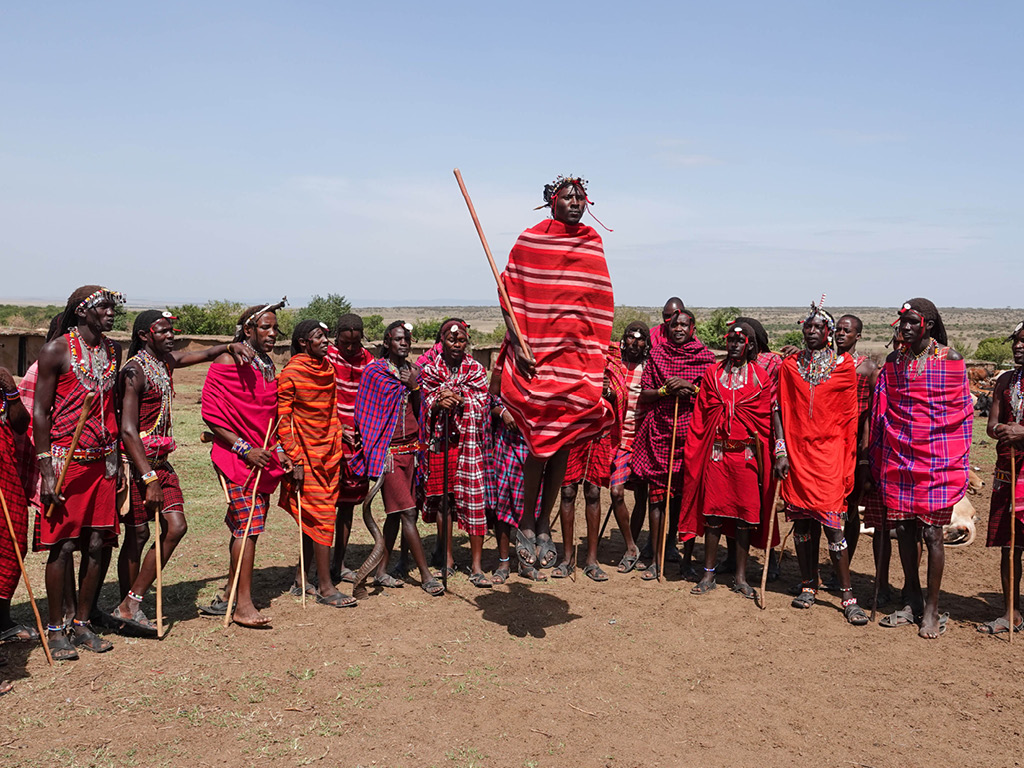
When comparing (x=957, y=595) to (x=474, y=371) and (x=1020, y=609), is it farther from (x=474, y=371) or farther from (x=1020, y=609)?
(x=474, y=371)

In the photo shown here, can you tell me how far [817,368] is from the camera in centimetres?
708

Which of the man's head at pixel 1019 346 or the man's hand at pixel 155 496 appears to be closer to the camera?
the man's hand at pixel 155 496

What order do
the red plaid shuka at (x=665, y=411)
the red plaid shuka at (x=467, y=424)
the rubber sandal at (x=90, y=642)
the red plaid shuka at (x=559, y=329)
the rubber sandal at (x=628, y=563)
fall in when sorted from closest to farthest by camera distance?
the red plaid shuka at (x=559, y=329) < the rubber sandal at (x=90, y=642) < the red plaid shuka at (x=467, y=424) < the red plaid shuka at (x=665, y=411) < the rubber sandal at (x=628, y=563)

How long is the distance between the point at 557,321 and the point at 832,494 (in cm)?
320

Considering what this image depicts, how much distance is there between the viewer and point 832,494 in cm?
692

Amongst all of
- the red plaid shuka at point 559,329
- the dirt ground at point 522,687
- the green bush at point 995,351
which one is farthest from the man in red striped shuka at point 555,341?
the green bush at point 995,351

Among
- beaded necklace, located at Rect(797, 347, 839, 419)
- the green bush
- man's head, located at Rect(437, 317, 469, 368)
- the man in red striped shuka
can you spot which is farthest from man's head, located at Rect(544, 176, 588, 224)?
the green bush

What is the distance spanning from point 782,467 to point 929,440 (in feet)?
3.83

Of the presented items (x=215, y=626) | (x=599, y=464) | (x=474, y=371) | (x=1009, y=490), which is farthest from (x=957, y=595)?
(x=215, y=626)

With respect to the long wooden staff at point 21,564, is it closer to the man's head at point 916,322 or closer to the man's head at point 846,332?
the man's head at point 846,332

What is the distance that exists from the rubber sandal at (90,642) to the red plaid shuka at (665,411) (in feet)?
15.9

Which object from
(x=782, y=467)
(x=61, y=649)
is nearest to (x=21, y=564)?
(x=61, y=649)

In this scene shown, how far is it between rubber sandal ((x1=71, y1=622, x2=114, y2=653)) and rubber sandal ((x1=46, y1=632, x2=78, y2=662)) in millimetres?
120

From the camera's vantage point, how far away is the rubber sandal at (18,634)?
5.70 metres
